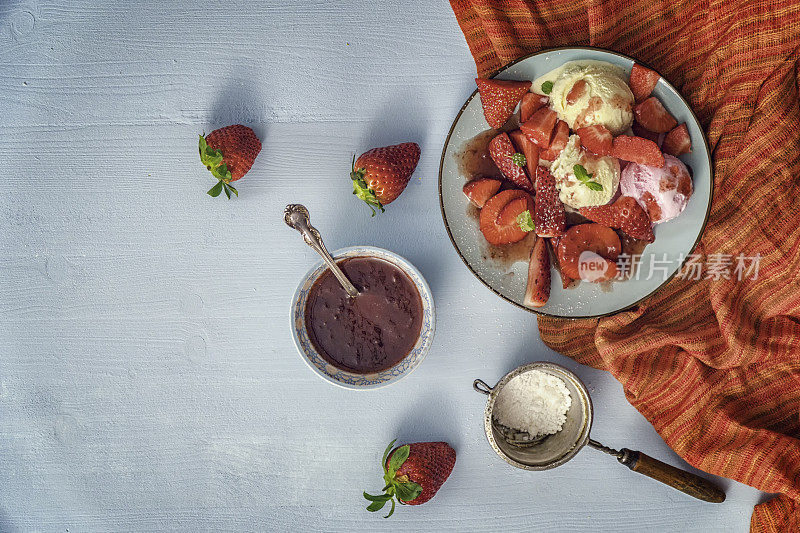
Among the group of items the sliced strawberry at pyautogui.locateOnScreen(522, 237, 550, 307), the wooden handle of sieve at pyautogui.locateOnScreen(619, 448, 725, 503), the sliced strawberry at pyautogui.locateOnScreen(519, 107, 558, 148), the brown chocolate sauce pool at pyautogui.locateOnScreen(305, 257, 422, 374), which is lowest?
the wooden handle of sieve at pyautogui.locateOnScreen(619, 448, 725, 503)

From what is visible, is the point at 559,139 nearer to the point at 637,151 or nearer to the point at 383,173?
the point at 637,151

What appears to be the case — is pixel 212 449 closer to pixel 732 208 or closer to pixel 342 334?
pixel 342 334

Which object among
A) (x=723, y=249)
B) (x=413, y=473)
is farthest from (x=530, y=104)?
(x=413, y=473)

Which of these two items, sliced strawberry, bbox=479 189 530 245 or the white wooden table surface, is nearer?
sliced strawberry, bbox=479 189 530 245

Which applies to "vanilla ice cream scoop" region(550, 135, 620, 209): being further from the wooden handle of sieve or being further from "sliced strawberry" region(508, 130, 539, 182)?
the wooden handle of sieve

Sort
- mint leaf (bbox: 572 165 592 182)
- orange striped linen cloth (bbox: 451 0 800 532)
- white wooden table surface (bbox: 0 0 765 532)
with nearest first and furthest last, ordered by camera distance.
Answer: mint leaf (bbox: 572 165 592 182)
orange striped linen cloth (bbox: 451 0 800 532)
white wooden table surface (bbox: 0 0 765 532)

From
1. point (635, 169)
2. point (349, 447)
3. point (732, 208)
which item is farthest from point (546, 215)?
point (349, 447)

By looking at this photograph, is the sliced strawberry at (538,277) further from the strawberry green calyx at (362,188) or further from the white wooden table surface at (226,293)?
the strawberry green calyx at (362,188)

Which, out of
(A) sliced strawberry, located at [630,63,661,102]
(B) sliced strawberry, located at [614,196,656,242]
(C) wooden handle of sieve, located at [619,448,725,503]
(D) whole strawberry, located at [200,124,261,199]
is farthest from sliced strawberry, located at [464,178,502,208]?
(C) wooden handle of sieve, located at [619,448,725,503]
